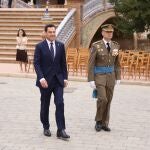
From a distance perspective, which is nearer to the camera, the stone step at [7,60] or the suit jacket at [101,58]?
the suit jacket at [101,58]

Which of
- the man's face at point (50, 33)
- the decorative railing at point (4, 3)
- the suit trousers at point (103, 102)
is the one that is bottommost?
the suit trousers at point (103, 102)

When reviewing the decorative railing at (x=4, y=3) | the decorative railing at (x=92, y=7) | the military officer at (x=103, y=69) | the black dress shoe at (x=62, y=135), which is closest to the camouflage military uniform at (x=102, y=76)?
the military officer at (x=103, y=69)

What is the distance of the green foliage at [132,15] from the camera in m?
22.6

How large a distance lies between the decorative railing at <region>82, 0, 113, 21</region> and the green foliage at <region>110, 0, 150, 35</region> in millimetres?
3478

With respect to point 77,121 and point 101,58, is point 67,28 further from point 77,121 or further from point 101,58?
point 101,58

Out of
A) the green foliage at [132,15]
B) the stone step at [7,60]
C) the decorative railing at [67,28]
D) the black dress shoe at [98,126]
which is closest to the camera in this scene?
the black dress shoe at [98,126]

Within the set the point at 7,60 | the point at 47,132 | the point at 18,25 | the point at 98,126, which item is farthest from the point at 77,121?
the point at 18,25

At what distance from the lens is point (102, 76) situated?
380 inches

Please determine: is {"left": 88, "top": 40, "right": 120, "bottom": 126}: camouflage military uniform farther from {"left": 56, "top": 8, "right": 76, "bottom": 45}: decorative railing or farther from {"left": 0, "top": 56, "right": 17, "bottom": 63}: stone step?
{"left": 0, "top": 56, "right": 17, "bottom": 63}: stone step

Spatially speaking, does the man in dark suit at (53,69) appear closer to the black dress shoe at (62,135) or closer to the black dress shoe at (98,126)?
the black dress shoe at (62,135)

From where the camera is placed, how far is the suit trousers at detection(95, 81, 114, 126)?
9.57m

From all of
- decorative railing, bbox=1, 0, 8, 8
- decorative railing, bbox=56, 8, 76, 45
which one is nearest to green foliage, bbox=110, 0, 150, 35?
decorative railing, bbox=56, 8, 76, 45

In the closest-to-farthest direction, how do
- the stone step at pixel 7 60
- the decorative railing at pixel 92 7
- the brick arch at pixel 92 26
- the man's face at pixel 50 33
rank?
the man's face at pixel 50 33
the stone step at pixel 7 60
the decorative railing at pixel 92 7
the brick arch at pixel 92 26

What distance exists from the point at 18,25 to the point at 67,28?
2.99m
